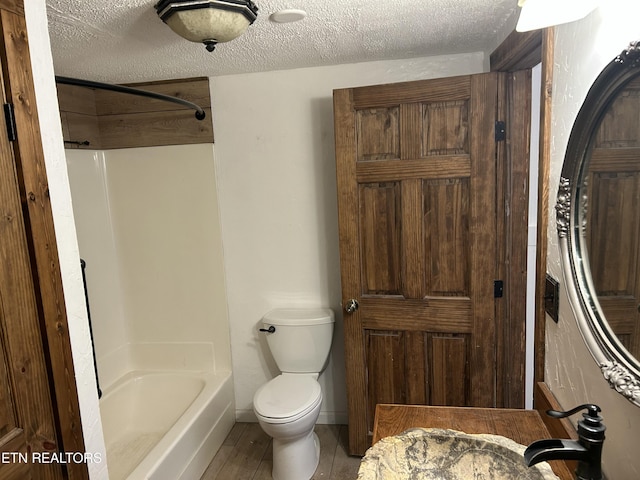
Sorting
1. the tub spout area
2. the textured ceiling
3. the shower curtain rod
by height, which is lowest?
the tub spout area

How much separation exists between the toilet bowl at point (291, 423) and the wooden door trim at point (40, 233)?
98 centimetres

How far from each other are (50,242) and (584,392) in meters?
1.42

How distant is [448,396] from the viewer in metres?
2.17

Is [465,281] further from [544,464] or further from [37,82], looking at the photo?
[37,82]

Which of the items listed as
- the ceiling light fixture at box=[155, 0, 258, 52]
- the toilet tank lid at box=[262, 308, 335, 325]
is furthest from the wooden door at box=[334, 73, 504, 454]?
the ceiling light fixture at box=[155, 0, 258, 52]

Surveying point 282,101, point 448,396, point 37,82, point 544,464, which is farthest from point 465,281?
point 37,82

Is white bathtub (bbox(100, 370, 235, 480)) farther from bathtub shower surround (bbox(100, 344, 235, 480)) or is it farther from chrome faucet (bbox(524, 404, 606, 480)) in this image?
chrome faucet (bbox(524, 404, 606, 480))

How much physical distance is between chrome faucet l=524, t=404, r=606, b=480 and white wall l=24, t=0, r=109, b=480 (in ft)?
3.86

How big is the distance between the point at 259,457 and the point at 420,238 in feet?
5.01

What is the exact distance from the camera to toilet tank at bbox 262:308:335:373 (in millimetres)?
2422

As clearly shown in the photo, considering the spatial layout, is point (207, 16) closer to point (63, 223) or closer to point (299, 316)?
point (63, 223)

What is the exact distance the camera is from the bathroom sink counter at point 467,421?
122 cm

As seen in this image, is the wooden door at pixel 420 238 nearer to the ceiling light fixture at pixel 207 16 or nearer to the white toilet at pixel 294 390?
the white toilet at pixel 294 390

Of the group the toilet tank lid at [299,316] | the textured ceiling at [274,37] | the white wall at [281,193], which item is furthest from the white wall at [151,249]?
the textured ceiling at [274,37]
